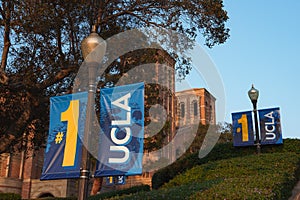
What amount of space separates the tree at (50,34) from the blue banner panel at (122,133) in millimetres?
6257

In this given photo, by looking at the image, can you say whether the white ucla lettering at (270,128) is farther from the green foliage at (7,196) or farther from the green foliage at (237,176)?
the green foliage at (7,196)

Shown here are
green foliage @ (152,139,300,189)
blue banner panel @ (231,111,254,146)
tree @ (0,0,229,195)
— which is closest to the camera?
tree @ (0,0,229,195)

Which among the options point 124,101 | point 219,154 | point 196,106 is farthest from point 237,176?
point 196,106

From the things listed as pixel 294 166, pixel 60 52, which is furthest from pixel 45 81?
pixel 294 166

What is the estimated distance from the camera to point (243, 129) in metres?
18.8

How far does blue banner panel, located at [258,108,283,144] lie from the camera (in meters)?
18.1

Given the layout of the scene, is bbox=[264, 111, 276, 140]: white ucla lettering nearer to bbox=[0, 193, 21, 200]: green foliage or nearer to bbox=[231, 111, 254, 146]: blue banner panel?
bbox=[231, 111, 254, 146]: blue banner panel

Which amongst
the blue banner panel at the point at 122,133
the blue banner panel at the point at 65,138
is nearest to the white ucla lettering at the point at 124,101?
the blue banner panel at the point at 122,133

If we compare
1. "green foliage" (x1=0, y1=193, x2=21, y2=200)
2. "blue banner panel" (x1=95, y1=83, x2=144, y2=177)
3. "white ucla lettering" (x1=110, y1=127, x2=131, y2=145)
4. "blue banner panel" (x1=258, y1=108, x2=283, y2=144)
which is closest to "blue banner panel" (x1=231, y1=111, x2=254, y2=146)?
"blue banner panel" (x1=258, y1=108, x2=283, y2=144)

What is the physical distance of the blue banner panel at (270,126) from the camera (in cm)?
1814

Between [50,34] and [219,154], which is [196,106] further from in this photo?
[50,34]

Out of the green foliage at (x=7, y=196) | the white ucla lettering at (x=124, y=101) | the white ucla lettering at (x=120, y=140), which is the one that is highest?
the white ucla lettering at (x=124, y=101)

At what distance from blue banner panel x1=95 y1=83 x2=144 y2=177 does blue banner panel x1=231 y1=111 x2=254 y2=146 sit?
12.8 m

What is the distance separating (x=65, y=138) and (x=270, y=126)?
1467cm
